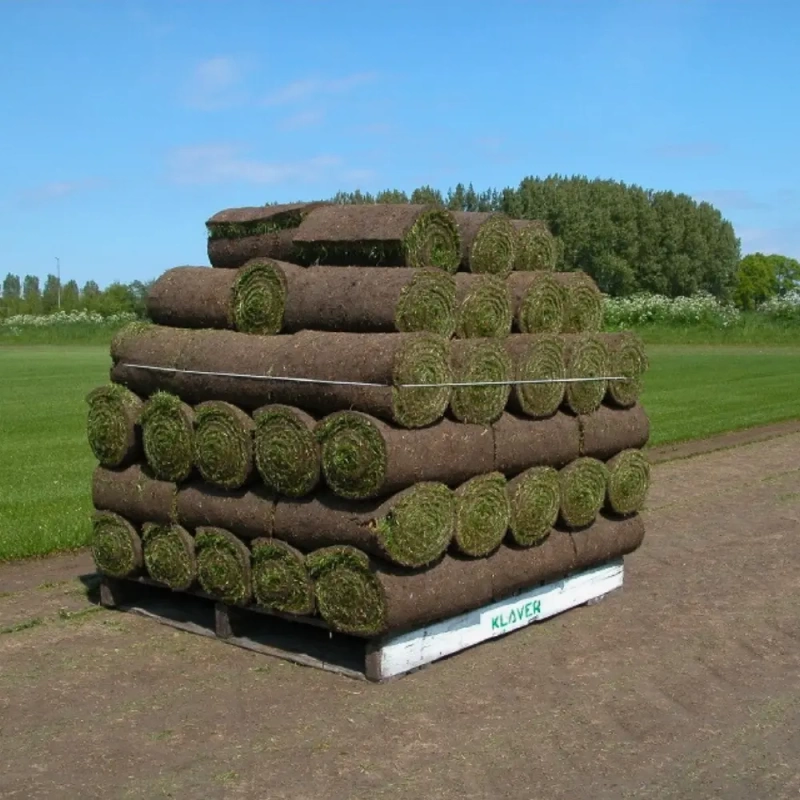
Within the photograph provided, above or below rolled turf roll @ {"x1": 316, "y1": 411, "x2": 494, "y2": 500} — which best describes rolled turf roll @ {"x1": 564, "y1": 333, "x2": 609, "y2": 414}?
above

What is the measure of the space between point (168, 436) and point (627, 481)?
3603mm

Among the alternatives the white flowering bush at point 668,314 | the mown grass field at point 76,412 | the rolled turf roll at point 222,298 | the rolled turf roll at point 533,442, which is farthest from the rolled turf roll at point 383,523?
the white flowering bush at point 668,314

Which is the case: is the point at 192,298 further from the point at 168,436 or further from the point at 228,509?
the point at 228,509

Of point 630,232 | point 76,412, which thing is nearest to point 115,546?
point 76,412

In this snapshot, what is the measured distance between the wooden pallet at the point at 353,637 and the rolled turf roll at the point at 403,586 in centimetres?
13

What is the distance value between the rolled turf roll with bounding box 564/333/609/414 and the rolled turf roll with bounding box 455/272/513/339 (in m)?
0.65

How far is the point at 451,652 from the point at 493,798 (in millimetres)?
2272

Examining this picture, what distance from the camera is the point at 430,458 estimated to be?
760cm

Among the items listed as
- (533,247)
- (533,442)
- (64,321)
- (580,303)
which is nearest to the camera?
(533,442)

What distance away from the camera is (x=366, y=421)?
24.1 ft

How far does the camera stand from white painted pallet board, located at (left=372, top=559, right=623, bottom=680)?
7.66 m

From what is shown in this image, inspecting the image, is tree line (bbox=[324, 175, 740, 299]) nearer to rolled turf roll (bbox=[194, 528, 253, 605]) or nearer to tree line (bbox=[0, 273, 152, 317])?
tree line (bbox=[0, 273, 152, 317])

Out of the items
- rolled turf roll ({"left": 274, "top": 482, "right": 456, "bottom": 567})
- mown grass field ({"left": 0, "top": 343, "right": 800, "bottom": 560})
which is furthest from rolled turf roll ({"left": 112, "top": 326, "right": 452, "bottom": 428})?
mown grass field ({"left": 0, "top": 343, "right": 800, "bottom": 560})

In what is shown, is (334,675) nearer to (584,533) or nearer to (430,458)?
(430,458)
